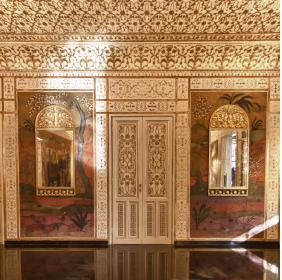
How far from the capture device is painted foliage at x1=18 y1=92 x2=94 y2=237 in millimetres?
4578

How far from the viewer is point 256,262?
159 inches

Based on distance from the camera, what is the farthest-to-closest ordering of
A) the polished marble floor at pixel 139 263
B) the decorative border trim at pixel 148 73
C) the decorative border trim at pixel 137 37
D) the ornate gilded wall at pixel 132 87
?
the decorative border trim at pixel 148 73 < the ornate gilded wall at pixel 132 87 < the decorative border trim at pixel 137 37 < the polished marble floor at pixel 139 263

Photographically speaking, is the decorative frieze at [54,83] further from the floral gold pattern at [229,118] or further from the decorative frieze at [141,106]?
the floral gold pattern at [229,118]

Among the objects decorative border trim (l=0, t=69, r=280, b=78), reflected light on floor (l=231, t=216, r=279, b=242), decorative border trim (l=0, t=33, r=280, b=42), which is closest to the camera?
decorative border trim (l=0, t=33, r=280, b=42)

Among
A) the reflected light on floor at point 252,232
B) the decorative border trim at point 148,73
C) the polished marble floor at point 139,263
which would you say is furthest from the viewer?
the reflected light on floor at point 252,232

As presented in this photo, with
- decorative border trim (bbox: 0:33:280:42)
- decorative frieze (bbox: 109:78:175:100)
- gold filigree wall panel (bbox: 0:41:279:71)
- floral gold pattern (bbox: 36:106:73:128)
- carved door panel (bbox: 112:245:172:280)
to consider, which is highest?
decorative border trim (bbox: 0:33:280:42)

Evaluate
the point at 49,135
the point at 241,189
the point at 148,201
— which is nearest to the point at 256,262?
the point at 241,189

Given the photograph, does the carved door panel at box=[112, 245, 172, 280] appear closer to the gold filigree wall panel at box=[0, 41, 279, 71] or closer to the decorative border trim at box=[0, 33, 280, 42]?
the gold filigree wall panel at box=[0, 41, 279, 71]

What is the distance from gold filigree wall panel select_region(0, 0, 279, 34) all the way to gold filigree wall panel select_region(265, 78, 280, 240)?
1050mm

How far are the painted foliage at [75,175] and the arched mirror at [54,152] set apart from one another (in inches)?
2.7

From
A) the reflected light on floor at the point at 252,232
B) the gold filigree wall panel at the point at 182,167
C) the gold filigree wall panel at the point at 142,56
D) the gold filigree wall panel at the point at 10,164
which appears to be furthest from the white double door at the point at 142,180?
the gold filigree wall panel at the point at 10,164

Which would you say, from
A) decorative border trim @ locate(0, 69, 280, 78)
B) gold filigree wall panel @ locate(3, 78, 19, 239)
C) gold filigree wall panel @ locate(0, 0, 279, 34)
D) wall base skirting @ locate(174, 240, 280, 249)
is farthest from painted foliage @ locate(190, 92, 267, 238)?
gold filigree wall panel @ locate(3, 78, 19, 239)

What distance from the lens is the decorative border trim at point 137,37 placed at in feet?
13.7

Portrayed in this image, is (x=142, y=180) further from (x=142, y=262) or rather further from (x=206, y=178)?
(x=142, y=262)
